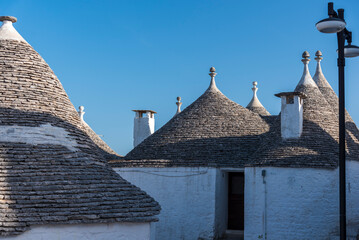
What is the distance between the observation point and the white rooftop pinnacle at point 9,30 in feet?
39.0

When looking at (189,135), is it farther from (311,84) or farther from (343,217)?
(343,217)

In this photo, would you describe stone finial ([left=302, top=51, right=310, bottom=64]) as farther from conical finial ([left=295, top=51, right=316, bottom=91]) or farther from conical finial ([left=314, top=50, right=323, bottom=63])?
conical finial ([left=314, top=50, right=323, bottom=63])

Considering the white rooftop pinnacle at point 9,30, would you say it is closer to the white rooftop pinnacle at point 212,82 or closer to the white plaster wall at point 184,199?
the white plaster wall at point 184,199

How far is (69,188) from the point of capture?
9.20 metres

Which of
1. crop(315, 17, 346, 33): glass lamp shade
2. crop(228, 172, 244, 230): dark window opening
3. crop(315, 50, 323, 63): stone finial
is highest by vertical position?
crop(315, 50, 323, 63): stone finial

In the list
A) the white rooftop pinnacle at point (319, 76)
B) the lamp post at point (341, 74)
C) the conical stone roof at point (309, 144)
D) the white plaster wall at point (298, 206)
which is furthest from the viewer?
the white rooftop pinnacle at point (319, 76)

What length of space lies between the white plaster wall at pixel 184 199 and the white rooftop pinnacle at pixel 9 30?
6615 mm

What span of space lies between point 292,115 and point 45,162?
8.65 meters

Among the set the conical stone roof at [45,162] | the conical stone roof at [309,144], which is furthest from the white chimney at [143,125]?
the conical stone roof at [45,162]

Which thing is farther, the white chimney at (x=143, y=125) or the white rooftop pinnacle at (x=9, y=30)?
the white chimney at (x=143, y=125)

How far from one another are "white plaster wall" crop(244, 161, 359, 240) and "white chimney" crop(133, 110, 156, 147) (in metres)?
7.45

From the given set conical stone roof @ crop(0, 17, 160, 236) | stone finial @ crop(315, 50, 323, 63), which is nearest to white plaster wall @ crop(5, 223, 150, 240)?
conical stone roof @ crop(0, 17, 160, 236)

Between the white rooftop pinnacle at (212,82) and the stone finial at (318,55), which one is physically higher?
the stone finial at (318,55)

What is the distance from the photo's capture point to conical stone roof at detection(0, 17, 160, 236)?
28.3ft
